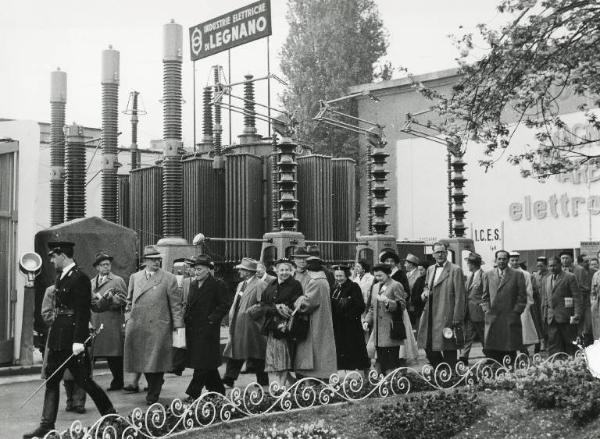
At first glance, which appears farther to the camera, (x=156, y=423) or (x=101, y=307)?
(x=101, y=307)

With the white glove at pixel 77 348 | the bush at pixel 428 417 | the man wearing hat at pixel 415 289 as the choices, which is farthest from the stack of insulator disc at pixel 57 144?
the bush at pixel 428 417

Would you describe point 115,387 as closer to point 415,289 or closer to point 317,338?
point 317,338

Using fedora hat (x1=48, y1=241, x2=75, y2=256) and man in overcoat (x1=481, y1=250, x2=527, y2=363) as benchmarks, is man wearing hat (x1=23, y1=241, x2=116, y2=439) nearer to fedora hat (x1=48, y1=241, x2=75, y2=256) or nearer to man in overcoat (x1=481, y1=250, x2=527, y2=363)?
fedora hat (x1=48, y1=241, x2=75, y2=256)

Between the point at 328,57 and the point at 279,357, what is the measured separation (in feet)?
105

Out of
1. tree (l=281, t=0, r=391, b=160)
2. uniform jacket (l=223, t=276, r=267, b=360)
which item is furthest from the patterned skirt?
tree (l=281, t=0, r=391, b=160)

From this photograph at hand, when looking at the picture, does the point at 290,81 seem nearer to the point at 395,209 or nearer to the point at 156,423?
the point at 395,209

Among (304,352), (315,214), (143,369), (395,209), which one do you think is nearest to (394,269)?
(304,352)

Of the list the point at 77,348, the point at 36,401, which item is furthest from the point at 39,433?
the point at 36,401

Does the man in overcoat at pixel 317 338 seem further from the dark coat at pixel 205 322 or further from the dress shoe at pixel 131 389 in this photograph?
the dress shoe at pixel 131 389

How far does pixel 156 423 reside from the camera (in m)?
8.09

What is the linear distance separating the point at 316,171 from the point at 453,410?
1552cm

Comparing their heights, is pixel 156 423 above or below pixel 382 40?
below

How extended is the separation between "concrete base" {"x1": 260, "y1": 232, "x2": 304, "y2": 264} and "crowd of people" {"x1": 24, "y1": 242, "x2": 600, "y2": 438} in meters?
4.03

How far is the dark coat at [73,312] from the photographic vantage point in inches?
341
